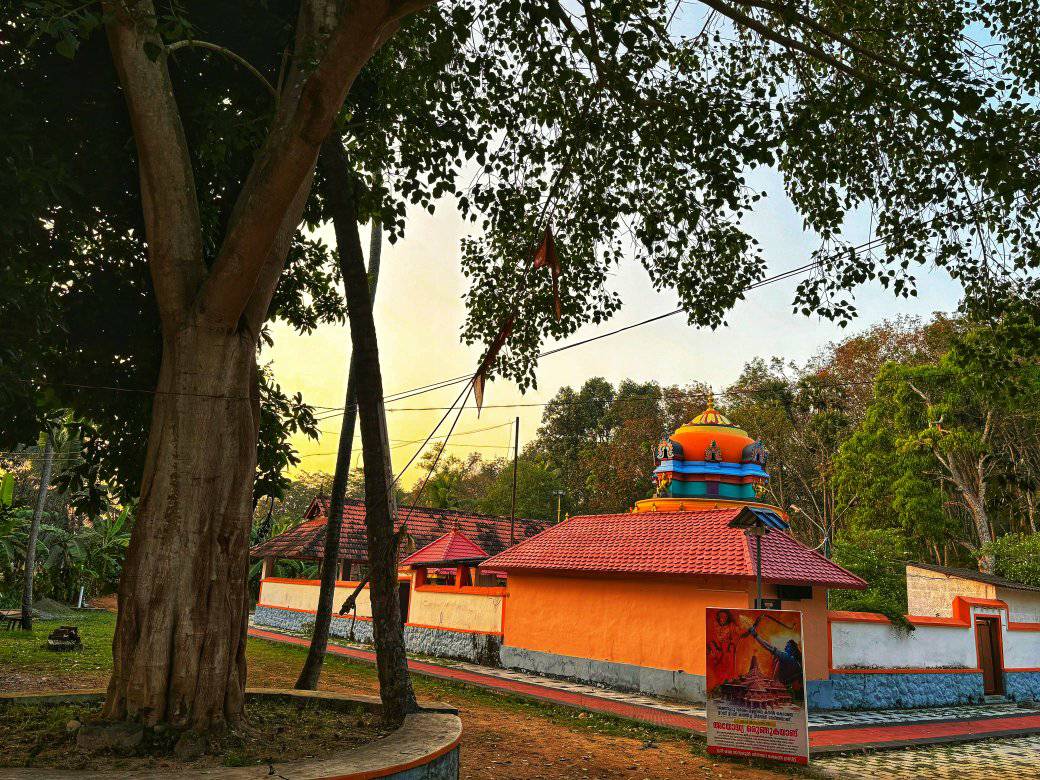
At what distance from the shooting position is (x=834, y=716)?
14484mm

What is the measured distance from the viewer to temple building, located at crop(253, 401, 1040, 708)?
15.3m

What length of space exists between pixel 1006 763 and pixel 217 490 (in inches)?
440

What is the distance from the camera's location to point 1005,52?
28.5ft

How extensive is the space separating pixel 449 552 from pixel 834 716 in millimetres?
12954

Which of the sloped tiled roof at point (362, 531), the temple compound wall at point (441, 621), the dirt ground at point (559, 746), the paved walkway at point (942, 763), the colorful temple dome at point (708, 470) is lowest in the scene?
the paved walkway at point (942, 763)

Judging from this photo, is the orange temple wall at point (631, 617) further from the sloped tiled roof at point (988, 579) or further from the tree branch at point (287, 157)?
the tree branch at point (287, 157)

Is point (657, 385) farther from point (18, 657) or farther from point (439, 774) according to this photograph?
point (439, 774)

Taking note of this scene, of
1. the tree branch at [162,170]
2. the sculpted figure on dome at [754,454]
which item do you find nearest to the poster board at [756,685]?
the tree branch at [162,170]

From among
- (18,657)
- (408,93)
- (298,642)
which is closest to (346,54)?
(408,93)

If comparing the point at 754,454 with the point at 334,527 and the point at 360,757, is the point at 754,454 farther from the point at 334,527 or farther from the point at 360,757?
the point at 360,757

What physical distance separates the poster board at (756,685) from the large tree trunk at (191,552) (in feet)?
21.1

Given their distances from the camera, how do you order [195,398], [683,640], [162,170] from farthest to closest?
1. [683,640]
2. [162,170]
3. [195,398]

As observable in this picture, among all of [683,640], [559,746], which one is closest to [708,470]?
[683,640]

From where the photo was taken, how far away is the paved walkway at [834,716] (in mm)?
12461
